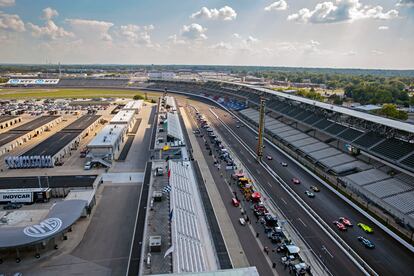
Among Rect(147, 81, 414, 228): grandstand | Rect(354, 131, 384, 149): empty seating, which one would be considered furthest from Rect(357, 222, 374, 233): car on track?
Rect(354, 131, 384, 149): empty seating

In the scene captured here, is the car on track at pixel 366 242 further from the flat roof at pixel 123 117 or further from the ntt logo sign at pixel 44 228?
the flat roof at pixel 123 117

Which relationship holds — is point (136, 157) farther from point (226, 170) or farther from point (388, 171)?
point (388, 171)

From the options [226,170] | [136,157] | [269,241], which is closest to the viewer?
[269,241]

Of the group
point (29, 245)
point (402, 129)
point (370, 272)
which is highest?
point (402, 129)

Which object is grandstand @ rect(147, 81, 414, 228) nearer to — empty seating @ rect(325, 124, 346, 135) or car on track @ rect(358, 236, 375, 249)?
empty seating @ rect(325, 124, 346, 135)

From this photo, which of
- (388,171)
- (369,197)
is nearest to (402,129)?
(388,171)

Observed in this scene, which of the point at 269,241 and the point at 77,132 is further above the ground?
the point at 77,132

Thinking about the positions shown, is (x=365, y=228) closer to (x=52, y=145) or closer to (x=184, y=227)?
(x=184, y=227)
